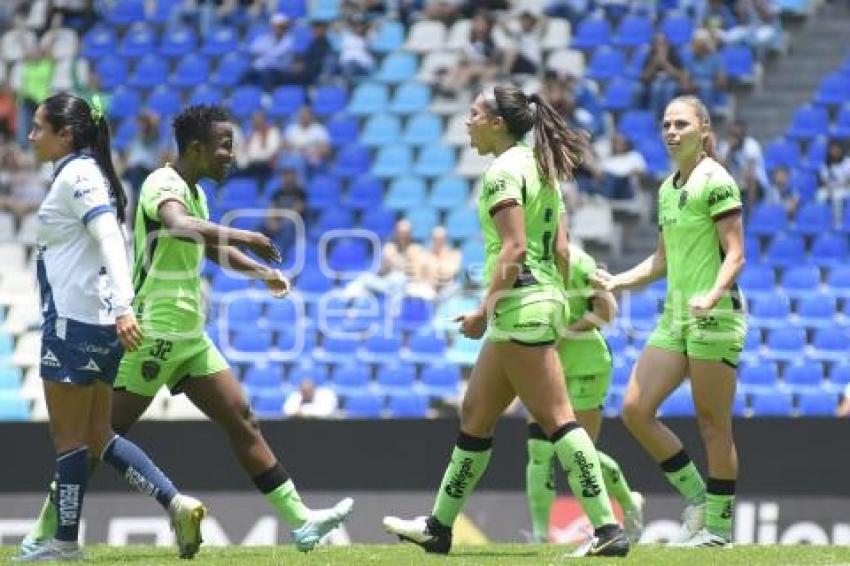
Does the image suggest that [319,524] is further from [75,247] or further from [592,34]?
[592,34]

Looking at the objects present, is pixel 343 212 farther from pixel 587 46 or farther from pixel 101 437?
pixel 101 437

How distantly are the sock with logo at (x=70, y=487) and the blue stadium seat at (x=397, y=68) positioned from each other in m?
11.8

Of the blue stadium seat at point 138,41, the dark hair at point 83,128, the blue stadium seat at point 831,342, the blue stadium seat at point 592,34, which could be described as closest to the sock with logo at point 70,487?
the dark hair at point 83,128

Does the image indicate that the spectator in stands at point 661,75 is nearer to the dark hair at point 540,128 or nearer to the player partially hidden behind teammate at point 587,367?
the player partially hidden behind teammate at point 587,367

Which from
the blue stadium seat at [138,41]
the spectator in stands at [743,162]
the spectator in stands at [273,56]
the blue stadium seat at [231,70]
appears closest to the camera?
the spectator in stands at [743,162]

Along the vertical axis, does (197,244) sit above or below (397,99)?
below

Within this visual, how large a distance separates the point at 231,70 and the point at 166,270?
1161cm

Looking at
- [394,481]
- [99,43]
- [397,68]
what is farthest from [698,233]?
[99,43]

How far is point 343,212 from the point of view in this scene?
58.6 ft

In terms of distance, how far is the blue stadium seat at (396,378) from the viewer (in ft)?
51.2

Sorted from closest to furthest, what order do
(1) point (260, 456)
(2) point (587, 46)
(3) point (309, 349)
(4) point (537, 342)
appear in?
(4) point (537, 342) → (1) point (260, 456) → (3) point (309, 349) → (2) point (587, 46)

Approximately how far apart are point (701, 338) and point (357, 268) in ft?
25.3

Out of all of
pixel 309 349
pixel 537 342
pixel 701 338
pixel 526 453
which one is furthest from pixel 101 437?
pixel 309 349

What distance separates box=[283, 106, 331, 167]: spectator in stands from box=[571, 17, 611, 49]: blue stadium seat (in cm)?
275
